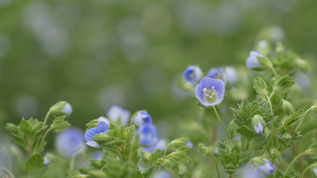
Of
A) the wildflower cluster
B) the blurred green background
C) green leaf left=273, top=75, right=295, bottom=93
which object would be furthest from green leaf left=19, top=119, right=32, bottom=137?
the blurred green background

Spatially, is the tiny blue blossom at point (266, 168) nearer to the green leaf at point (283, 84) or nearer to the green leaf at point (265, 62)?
the green leaf at point (283, 84)

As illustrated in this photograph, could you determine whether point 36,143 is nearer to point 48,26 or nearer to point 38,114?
point 38,114

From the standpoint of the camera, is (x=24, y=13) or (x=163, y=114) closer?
(x=163, y=114)

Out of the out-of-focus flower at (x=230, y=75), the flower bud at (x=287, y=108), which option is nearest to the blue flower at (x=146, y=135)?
the flower bud at (x=287, y=108)

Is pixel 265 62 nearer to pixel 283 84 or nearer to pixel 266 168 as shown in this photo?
pixel 283 84

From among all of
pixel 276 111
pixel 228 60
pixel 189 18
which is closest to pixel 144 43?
pixel 189 18
